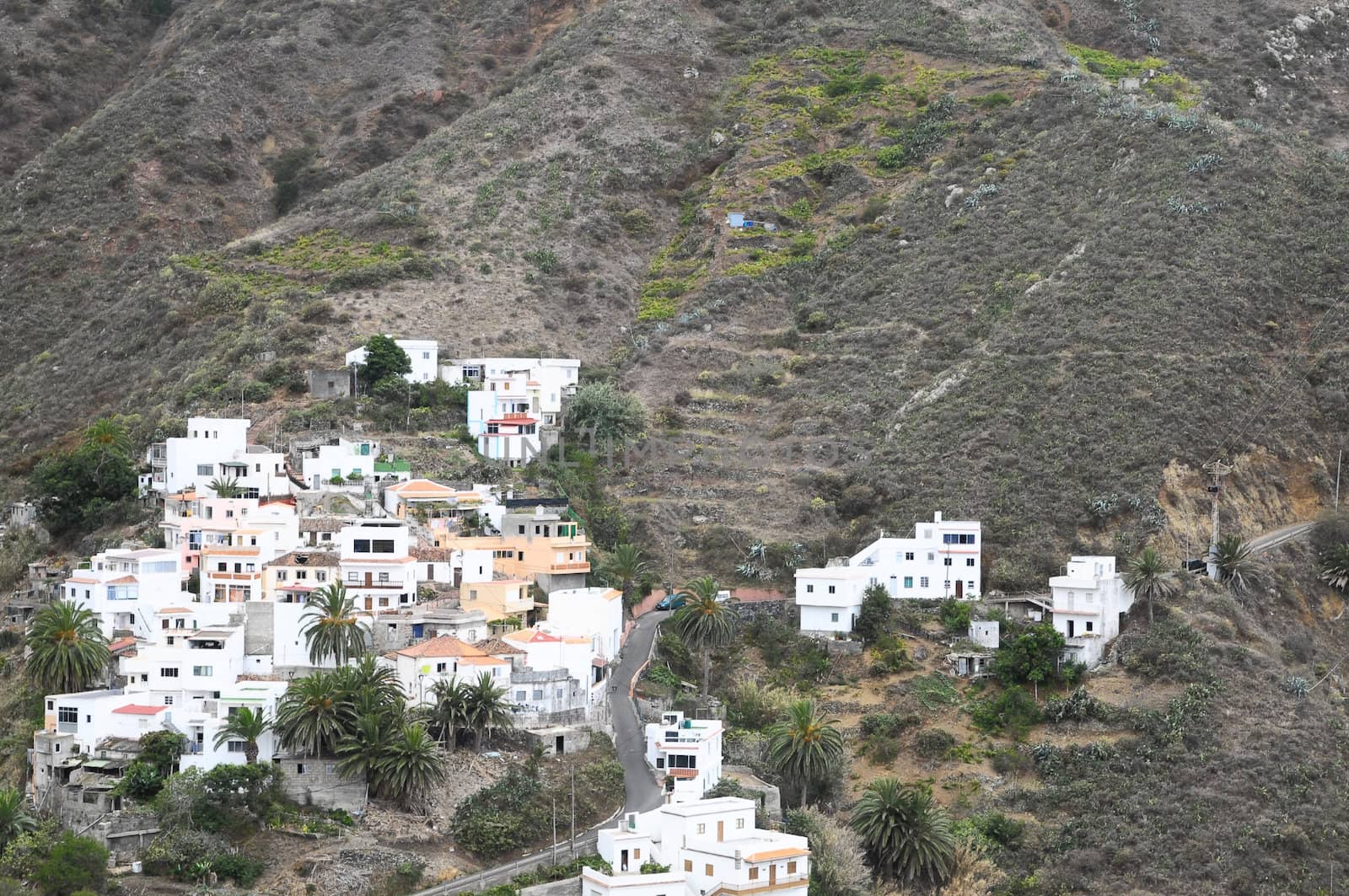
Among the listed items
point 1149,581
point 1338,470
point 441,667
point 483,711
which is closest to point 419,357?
point 441,667

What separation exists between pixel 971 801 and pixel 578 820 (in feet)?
48.0

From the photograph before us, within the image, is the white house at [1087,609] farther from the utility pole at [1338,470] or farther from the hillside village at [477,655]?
the utility pole at [1338,470]

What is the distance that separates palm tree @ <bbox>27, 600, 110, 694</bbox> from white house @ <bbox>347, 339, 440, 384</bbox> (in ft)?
98.2

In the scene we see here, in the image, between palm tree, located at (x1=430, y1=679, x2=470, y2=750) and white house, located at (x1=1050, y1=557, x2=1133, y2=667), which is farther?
white house, located at (x1=1050, y1=557, x2=1133, y2=667)

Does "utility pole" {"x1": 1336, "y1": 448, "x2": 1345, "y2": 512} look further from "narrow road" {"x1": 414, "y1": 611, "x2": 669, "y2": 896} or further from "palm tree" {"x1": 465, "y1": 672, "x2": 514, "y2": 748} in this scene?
"palm tree" {"x1": 465, "y1": 672, "x2": 514, "y2": 748}

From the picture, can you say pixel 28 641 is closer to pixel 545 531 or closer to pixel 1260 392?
pixel 545 531

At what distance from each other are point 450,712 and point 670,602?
1922 cm

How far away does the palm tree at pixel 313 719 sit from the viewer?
2328 inches

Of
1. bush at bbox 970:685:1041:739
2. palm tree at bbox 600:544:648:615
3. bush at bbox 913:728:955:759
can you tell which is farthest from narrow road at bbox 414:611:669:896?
bush at bbox 970:685:1041:739

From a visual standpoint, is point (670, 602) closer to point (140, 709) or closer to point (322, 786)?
point (322, 786)

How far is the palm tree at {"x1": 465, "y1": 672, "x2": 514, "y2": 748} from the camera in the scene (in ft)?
202

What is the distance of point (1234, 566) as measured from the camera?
2940 inches

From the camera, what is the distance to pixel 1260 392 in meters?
84.6

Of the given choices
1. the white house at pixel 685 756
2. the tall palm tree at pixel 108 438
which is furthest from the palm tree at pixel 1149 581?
the tall palm tree at pixel 108 438
